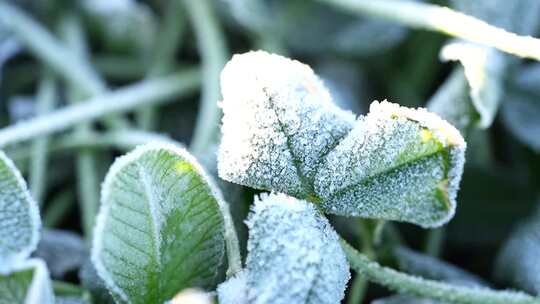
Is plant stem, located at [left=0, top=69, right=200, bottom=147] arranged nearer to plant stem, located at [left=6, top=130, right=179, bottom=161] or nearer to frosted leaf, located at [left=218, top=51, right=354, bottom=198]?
plant stem, located at [left=6, top=130, right=179, bottom=161]

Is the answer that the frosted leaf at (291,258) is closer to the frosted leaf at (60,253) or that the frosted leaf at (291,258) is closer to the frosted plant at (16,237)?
the frosted plant at (16,237)

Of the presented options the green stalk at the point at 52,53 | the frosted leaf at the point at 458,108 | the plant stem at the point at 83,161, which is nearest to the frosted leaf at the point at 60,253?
the plant stem at the point at 83,161

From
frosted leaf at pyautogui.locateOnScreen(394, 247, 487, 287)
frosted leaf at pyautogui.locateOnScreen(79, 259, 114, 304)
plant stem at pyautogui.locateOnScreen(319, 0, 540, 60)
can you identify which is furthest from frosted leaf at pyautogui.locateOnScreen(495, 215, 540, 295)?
frosted leaf at pyautogui.locateOnScreen(79, 259, 114, 304)

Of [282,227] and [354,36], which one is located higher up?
[354,36]

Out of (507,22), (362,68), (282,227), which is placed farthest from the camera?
(362,68)

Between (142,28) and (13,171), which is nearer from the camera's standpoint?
(13,171)

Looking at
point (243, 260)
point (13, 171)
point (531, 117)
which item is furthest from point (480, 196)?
point (13, 171)

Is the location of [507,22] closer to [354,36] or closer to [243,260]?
[354,36]
